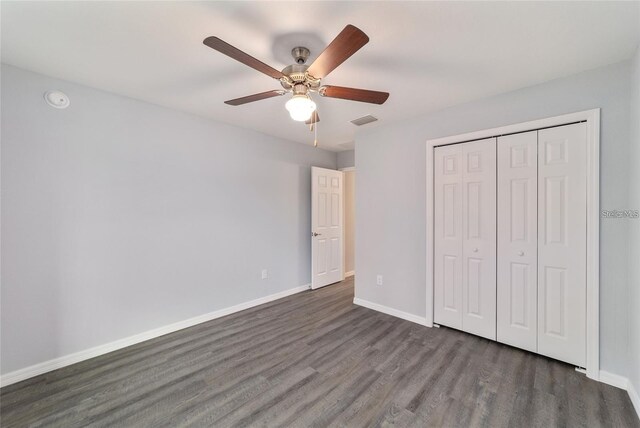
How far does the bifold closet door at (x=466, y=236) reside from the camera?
2.58m

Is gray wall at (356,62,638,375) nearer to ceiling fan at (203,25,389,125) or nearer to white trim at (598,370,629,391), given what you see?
white trim at (598,370,629,391)

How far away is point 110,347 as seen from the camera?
2.46m

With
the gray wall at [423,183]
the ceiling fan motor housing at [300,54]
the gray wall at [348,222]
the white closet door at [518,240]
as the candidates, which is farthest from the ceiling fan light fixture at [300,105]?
the gray wall at [348,222]

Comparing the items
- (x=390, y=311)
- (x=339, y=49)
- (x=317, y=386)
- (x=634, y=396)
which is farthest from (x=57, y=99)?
(x=634, y=396)

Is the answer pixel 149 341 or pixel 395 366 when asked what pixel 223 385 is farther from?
pixel 395 366

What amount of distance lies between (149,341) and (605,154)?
4.38 metres

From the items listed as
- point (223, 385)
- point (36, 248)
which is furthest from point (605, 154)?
point (36, 248)

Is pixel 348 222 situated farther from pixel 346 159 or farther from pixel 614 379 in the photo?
pixel 614 379

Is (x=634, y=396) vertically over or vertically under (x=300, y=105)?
under

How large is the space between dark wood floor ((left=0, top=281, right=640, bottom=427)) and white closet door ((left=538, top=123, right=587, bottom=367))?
9.8 inches

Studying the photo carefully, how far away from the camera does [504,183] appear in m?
2.47

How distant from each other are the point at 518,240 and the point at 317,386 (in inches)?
86.6

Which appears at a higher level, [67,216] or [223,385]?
[67,216]

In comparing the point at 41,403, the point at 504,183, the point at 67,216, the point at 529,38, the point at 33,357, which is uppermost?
the point at 529,38
